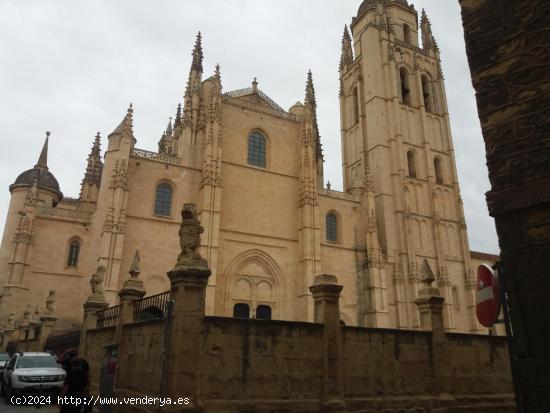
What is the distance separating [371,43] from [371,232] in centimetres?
1647

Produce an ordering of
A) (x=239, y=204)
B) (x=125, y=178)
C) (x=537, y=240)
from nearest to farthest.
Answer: (x=537, y=240), (x=125, y=178), (x=239, y=204)

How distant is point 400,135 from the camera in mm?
32375


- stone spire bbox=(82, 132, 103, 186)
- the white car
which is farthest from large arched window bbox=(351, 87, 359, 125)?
the white car

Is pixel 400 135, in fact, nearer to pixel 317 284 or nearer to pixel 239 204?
pixel 239 204

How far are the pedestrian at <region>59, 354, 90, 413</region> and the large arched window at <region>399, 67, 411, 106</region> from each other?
3308 centimetres

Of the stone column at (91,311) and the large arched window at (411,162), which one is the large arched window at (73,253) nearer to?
the stone column at (91,311)

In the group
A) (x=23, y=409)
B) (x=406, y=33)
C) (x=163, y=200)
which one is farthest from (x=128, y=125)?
(x=406, y=33)

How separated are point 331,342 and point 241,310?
15391 mm

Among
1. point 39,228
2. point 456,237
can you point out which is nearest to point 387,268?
point 456,237

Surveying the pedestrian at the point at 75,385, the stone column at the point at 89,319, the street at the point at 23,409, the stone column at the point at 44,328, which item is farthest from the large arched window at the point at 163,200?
the pedestrian at the point at 75,385

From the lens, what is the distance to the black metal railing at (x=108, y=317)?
11.1 m

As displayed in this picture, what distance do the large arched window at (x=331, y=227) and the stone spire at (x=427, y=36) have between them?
65.7 feet

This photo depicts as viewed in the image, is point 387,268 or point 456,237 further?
point 456,237

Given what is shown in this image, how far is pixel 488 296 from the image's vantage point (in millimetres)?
3275
